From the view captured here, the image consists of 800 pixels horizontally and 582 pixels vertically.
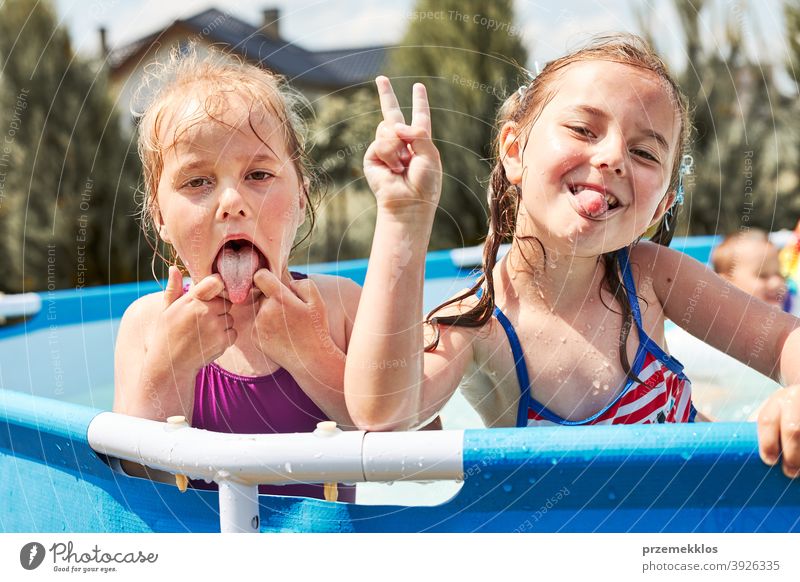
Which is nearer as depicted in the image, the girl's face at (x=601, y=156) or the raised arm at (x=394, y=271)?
the raised arm at (x=394, y=271)

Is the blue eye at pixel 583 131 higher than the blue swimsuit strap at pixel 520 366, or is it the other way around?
the blue eye at pixel 583 131

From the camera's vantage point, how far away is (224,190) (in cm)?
85

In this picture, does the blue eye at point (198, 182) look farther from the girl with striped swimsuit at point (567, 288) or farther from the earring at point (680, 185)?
the earring at point (680, 185)

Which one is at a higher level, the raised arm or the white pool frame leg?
the raised arm

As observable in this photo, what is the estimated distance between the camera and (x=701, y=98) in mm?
2879

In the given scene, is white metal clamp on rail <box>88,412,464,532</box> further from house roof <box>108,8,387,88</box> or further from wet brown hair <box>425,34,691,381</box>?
house roof <box>108,8,387,88</box>

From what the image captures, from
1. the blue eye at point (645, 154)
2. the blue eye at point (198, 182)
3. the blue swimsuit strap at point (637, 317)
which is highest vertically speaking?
the blue eye at point (198, 182)

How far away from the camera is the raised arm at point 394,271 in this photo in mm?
649

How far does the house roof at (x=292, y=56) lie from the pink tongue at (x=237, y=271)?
27 centimetres

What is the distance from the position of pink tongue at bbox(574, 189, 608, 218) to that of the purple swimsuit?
35cm
